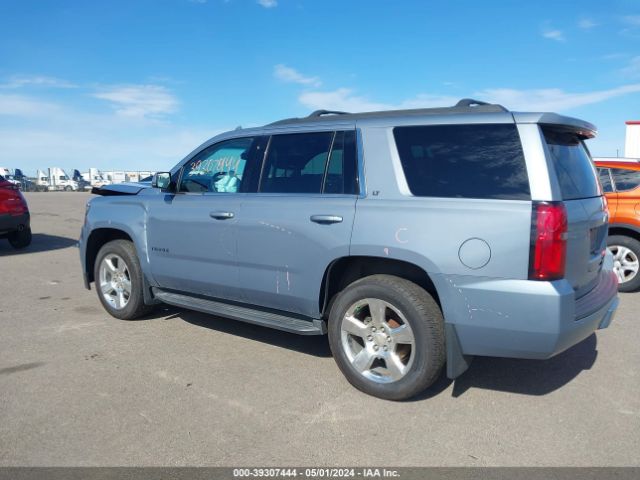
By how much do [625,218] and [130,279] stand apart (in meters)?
6.00

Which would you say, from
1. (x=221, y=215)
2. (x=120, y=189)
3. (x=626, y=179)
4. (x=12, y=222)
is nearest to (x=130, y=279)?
(x=120, y=189)

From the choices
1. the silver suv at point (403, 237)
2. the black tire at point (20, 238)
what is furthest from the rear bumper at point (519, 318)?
the black tire at point (20, 238)

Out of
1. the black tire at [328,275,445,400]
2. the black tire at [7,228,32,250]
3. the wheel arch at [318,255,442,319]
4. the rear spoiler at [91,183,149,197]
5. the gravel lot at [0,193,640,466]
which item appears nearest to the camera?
the gravel lot at [0,193,640,466]

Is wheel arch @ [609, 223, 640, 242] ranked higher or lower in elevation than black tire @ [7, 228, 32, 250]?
higher

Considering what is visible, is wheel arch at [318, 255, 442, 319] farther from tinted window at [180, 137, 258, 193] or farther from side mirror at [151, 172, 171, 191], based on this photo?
side mirror at [151, 172, 171, 191]

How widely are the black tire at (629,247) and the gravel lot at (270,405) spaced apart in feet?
6.15

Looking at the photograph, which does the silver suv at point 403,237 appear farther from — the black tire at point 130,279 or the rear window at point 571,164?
the black tire at point 130,279

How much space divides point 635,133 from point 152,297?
17850 mm

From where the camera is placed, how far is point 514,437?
309 cm

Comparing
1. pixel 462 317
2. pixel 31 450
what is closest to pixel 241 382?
pixel 31 450

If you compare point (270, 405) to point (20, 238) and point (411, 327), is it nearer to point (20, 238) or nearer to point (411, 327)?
point (411, 327)

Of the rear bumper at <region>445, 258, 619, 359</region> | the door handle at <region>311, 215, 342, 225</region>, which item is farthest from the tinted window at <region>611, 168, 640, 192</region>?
the door handle at <region>311, 215, 342, 225</region>

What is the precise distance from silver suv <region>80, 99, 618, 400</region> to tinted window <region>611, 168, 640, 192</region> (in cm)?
323

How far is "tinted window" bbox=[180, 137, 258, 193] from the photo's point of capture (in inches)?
178
